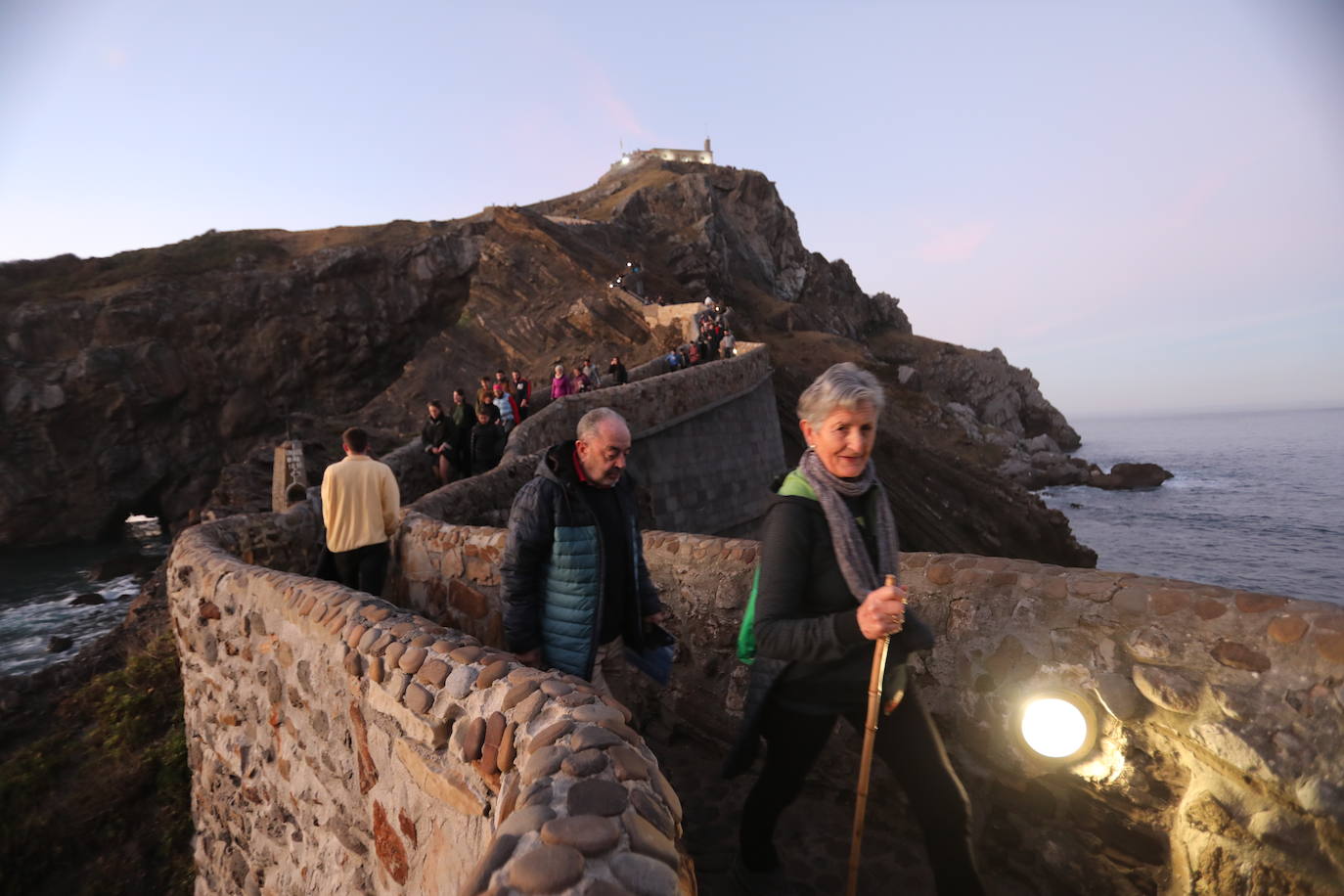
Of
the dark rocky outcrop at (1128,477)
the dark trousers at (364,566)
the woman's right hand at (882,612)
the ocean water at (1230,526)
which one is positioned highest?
the woman's right hand at (882,612)

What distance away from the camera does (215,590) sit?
13.8 feet

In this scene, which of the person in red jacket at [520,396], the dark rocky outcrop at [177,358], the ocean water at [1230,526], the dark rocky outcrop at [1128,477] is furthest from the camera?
the dark rocky outcrop at [1128,477]

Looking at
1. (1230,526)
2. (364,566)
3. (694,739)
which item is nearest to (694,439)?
(364,566)

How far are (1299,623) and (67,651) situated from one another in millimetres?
25683

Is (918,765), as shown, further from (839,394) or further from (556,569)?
(556,569)

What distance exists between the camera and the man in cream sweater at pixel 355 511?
5.09m

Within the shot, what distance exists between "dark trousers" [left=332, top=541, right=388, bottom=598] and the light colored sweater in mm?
77

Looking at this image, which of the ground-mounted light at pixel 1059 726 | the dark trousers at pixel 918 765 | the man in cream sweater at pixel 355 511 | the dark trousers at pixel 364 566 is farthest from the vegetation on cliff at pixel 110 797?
the ground-mounted light at pixel 1059 726

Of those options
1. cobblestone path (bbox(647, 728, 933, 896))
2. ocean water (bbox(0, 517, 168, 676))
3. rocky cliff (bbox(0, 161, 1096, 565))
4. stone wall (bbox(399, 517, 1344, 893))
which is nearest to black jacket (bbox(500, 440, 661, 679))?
cobblestone path (bbox(647, 728, 933, 896))

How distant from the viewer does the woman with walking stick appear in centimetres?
212

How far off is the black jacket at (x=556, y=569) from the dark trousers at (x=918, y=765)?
3.47 feet

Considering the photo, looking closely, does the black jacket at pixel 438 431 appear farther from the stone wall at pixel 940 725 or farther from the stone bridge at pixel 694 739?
the stone wall at pixel 940 725

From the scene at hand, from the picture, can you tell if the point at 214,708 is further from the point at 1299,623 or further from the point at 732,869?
the point at 1299,623

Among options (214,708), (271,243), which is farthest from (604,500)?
(271,243)
